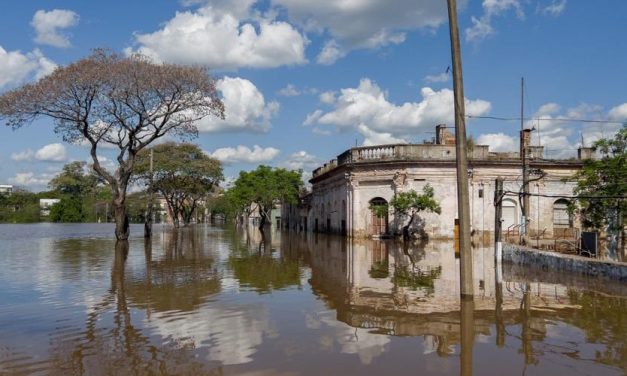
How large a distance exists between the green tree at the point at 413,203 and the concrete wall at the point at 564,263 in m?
11.0

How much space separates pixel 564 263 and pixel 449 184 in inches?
653

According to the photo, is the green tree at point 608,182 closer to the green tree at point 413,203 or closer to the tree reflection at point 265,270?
the green tree at point 413,203

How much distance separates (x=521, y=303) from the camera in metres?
10.1

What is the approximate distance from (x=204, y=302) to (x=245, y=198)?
44.1 metres

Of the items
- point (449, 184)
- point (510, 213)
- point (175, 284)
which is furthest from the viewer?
point (510, 213)

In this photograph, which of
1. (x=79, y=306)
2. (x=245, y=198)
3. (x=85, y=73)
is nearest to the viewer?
(x=79, y=306)

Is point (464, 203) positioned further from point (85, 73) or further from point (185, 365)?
point (85, 73)

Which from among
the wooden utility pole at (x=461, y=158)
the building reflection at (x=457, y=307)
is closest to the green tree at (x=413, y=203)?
the building reflection at (x=457, y=307)

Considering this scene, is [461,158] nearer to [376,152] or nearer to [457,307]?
[457,307]

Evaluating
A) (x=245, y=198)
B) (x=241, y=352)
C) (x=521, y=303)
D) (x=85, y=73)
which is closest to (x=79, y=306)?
(x=241, y=352)

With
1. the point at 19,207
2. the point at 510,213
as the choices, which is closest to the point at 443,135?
the point at 510,213

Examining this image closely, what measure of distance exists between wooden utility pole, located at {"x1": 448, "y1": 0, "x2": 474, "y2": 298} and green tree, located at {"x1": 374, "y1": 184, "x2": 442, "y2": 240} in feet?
64.7

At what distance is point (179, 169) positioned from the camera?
5688 centimetres

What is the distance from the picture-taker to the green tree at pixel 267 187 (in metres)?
52.5
